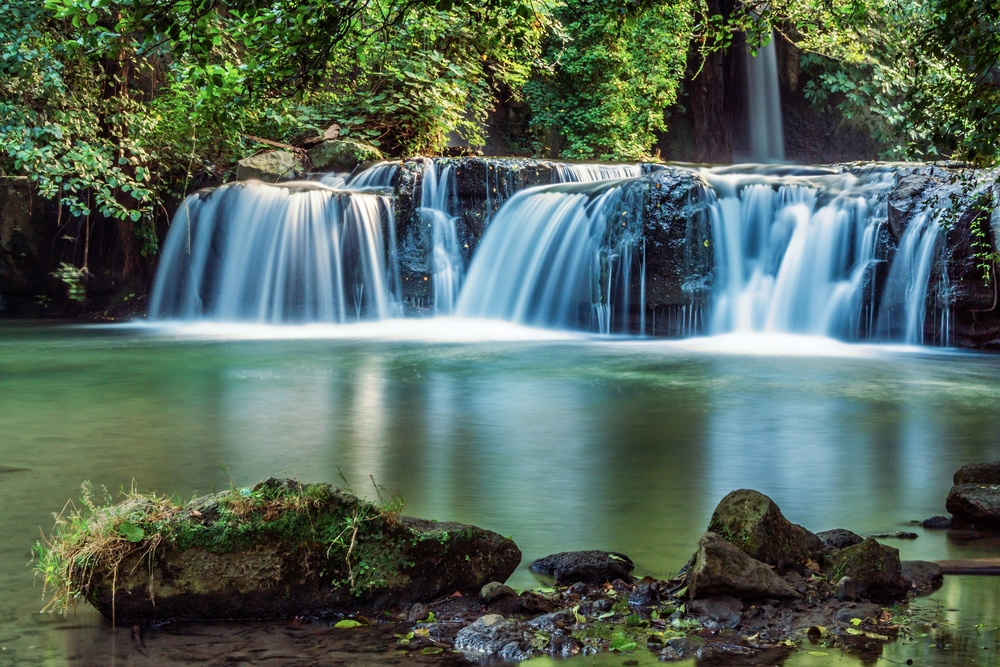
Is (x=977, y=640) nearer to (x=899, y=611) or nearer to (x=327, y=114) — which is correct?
(x=899, y=611)

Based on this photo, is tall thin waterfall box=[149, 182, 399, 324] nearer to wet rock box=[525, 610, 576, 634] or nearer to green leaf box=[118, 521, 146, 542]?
green leaf box=[118, 521, 146, 542]

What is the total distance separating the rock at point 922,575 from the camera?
159 inches

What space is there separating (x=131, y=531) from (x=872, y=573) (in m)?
2.57

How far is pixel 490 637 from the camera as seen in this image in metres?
3.46

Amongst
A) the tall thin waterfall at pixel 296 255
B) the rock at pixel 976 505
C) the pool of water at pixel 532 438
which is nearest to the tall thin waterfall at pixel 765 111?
the tall thin waterfall at pixel 296 255

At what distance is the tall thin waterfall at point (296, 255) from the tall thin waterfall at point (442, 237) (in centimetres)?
67

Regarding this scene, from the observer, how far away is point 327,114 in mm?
20828

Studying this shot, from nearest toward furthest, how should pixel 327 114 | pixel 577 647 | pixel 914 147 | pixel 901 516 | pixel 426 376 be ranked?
1. pixel 577 647
2. pixel 901 516
3. pixel 914 147
4. pixel 426 376
5. pixel 327 114

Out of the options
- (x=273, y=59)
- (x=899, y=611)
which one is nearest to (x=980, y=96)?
(x=899, y=611)

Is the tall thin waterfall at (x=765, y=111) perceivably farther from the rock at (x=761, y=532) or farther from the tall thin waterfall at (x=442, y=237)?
the rock at (x=761, y=532)

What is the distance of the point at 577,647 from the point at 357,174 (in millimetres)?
16116

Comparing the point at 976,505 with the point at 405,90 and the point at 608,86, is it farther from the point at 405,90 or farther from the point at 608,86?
the point at 608,86

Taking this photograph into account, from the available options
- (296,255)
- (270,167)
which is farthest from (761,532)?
(270,167)

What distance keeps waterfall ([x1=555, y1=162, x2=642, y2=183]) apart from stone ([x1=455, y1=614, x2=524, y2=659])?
14.9m
